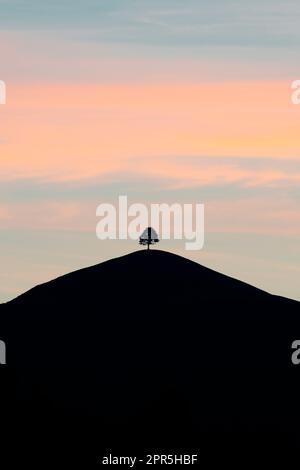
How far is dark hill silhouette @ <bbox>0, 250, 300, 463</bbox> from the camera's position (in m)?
123

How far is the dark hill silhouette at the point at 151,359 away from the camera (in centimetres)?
12338

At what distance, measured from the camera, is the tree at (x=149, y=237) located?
475ft

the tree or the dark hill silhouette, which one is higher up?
the tree

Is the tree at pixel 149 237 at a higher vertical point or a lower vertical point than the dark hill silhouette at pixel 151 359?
higher

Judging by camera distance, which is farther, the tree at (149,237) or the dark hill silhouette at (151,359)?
the tree at (149,237)

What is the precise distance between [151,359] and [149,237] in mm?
14224

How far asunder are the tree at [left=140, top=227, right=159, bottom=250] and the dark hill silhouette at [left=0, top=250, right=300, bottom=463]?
9.01 meters

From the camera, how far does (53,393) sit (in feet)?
444

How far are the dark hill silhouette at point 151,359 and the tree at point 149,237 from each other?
901 cm

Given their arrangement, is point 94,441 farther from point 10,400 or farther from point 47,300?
point 47,300

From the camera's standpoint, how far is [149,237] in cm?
14638
